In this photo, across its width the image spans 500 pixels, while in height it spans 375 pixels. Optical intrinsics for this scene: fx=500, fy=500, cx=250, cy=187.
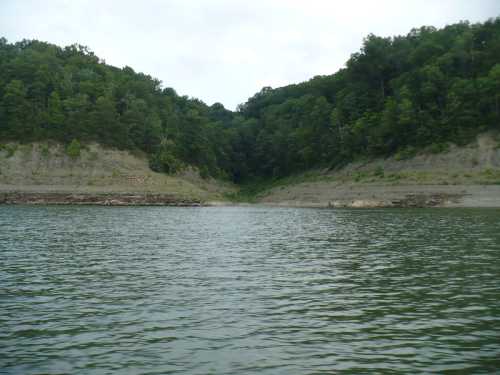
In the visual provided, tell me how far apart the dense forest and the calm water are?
8789 centimetres

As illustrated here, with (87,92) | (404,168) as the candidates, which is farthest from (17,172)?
(404,168)

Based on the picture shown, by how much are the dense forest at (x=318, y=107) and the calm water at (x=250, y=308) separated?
87.9 m

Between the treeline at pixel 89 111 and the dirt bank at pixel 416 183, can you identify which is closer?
the dirt bank at pixel 416 183

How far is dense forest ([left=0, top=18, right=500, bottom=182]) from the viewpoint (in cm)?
12106

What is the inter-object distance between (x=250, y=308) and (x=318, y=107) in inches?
5829

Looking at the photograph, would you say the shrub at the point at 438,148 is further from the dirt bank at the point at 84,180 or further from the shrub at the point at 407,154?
the dirt bank at the point at 84,180

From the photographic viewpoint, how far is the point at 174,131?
563 ft

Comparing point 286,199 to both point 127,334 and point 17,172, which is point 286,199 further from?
point 127,334

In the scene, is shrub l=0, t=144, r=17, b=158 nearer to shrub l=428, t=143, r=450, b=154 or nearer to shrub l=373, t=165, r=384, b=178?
shrub l=373, t=165, r=384, b=178

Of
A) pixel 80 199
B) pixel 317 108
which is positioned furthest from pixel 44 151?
pixel 317 108

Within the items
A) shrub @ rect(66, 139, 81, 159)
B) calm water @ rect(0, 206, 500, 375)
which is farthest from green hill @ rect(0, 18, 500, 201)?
calm water @ rect(0, 206, 500, 375)

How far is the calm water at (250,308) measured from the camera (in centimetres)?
1413

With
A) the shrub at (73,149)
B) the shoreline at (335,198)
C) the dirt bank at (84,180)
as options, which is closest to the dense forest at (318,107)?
the shrub at (73,149)

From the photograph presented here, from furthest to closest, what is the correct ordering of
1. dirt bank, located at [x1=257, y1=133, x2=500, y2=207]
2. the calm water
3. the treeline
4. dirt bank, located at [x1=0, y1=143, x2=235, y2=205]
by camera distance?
the treeline, dirt bank, located at [x1=0, y1=143, x2=235, y2=205], dirt bank, located at [x1=257, y1=133, x2=500, y2=207], the calm water
